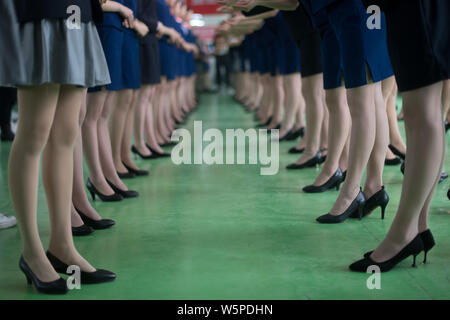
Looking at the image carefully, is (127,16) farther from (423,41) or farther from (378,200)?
(423,41)

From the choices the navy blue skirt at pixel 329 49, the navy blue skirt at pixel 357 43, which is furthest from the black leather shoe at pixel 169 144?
the navy blue skirt at pixel 357 43

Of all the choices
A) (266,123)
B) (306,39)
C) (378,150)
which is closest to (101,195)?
(378,150)

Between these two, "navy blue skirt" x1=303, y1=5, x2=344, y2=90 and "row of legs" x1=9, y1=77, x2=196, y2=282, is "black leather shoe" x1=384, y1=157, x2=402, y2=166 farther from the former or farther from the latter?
"row of legs" x1=9, y1=77, x2=196, y2=282

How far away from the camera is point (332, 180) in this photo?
3.33m

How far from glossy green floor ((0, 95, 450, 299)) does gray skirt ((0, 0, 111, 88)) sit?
2.22 ft

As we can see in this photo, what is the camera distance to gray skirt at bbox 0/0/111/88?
167cm

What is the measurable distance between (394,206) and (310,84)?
53.3 inches

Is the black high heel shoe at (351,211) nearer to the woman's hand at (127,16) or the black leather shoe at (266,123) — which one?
the woman's hand at (127,16)

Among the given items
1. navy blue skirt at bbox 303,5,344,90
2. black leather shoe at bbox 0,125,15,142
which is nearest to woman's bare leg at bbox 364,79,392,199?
navy blue skirt at bbox 303,5,344,90

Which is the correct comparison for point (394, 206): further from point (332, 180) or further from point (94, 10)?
point (94, 10)

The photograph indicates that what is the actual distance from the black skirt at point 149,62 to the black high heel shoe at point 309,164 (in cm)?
126

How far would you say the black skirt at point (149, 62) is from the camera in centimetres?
436
